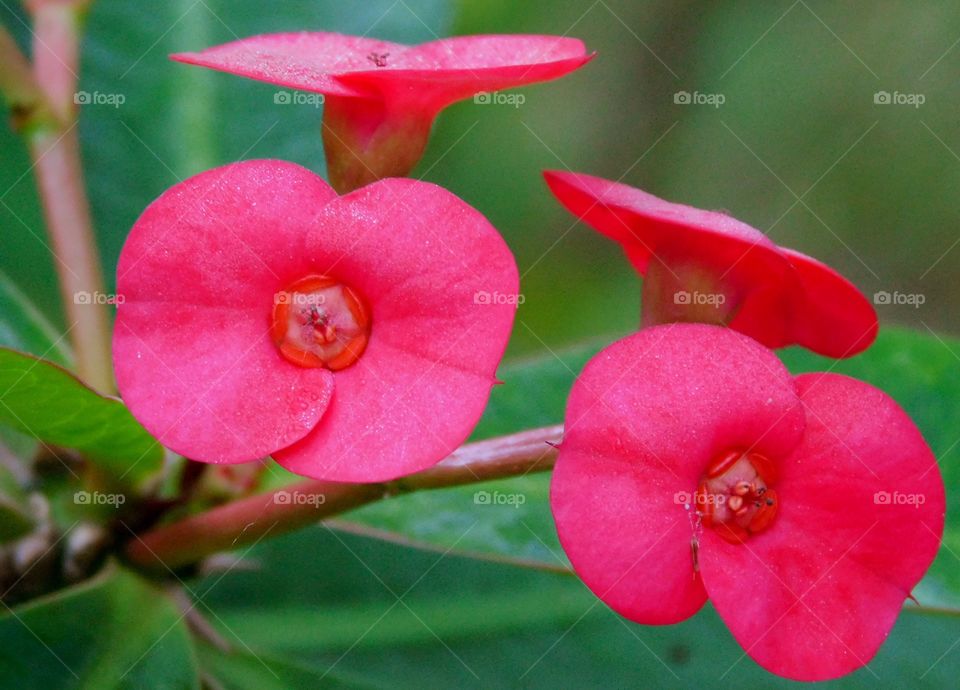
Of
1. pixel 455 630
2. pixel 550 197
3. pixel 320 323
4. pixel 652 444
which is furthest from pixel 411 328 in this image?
pixel 550 197

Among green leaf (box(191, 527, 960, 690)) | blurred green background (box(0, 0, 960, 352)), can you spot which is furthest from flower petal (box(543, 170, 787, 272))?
blurred green background (box(0, 0, 960, 352))

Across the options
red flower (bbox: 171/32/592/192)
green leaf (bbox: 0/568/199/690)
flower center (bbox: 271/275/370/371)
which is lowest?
green leaf (bbox: 0/568/199/690)

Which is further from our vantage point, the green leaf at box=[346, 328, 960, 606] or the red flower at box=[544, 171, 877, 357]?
the green leaf at box=[346, 328, 960, 606]

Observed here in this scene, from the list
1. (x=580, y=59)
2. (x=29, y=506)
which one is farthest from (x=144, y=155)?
(x=580, y=59)

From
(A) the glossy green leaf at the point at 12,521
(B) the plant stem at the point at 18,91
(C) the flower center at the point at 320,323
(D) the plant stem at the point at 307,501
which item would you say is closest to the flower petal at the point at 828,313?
(D) the plant stem at the point at 307,501

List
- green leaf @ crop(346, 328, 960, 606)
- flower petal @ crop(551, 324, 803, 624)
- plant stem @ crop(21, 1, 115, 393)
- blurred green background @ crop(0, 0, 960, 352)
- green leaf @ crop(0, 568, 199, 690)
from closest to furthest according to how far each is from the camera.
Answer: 1. flower petal @ crop(551, 324, 803, 624)
2. green leaf @ crop(0, 568, 199, 690)
3. plant stem @ crop(21, 1, 115, 393)
4. green leaf @ crop(346, 328, 960, 606)
5. blurred green background @ crop(0, 0, 960, 352)

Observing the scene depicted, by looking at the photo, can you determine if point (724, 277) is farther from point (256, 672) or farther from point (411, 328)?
point (256, 672)

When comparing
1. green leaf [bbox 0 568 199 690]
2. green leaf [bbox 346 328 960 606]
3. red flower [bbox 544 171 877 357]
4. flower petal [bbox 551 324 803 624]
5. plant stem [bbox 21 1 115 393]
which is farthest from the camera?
green leaf [bbox 346 328 960 606]

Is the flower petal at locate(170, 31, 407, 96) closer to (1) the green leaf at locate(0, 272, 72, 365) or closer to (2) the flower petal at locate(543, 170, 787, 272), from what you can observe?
(2) the flower petal at locate(543, 170, 787, 272)
